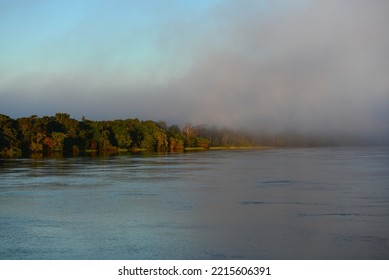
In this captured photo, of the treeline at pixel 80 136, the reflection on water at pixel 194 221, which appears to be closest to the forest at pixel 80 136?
the treeline at pixel 80 136

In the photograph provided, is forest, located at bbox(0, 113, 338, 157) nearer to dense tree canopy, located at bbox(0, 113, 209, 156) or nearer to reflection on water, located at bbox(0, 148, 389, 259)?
dense tree canopy, located at bbox(0, 113, 209, 156)

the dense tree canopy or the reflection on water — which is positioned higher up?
the dense tree canopy

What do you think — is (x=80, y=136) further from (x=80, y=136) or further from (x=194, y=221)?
(x=194, y=221)

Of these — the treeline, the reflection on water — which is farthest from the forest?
the reflection on water

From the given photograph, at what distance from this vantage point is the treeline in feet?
365

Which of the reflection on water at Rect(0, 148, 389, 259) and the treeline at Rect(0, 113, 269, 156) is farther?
the treeline at Rect(0, 113, 269, 156)

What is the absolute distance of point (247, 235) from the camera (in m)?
16.7

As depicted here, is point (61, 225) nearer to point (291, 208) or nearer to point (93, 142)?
point (291, 208)

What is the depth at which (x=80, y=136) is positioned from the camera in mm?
125062

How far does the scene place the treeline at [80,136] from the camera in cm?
11131

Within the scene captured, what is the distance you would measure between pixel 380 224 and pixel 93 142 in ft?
377
